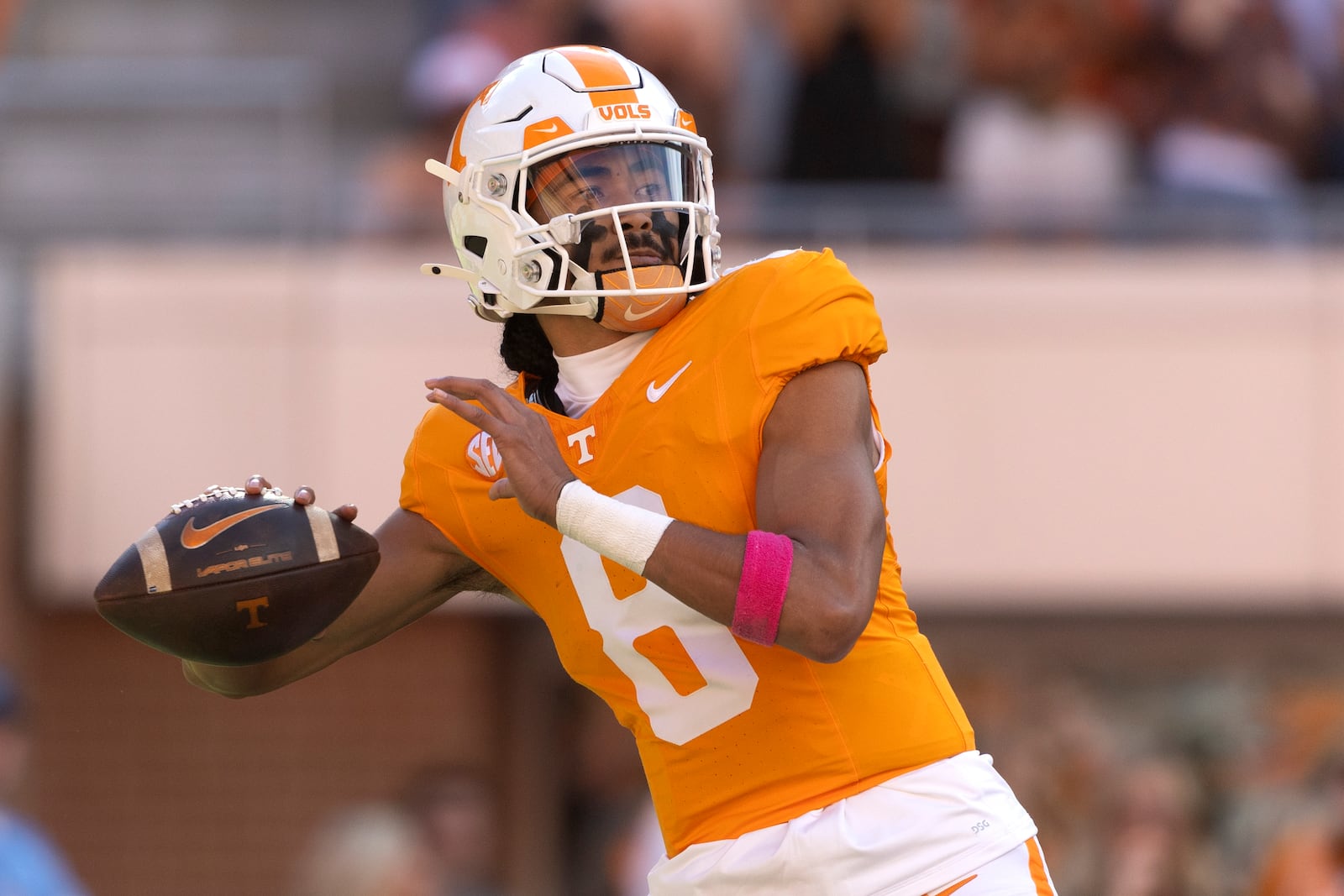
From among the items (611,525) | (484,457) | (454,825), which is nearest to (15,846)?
(454,825)

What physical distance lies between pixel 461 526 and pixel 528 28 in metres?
5.35

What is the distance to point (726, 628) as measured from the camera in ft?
10.2

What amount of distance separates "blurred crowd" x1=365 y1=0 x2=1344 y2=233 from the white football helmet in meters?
4.58

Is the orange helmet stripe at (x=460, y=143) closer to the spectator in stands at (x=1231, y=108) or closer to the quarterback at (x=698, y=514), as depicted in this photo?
the quarterback at (x=698, y=514)

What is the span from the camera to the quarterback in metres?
2.90

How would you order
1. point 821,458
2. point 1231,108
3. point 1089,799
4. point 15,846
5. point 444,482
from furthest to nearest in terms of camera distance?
1. point 1231,108
2. point 1089,799
3. point 15,846
4. point 444,482
5. point 821,458

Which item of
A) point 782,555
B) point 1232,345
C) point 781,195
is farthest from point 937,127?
point 782,555

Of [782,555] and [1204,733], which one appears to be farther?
[1204,733]

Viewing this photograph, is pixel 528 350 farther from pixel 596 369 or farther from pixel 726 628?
pixel 726 628

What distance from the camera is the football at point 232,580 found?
130 inches

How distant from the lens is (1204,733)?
27.9 ft

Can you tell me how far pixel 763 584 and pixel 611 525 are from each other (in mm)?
246

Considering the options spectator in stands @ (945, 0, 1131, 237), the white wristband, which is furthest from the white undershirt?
spectator in stands @ (945, 0, 1131, 237)

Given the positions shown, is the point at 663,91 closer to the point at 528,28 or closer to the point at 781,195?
the point at 781,195
